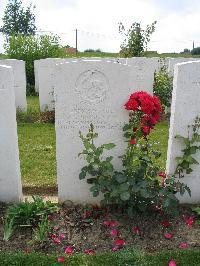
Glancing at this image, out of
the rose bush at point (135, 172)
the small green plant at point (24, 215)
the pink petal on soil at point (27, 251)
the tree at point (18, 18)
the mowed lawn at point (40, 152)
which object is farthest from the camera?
the tree at point (18, 18)

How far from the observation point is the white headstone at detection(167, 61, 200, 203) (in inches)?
158

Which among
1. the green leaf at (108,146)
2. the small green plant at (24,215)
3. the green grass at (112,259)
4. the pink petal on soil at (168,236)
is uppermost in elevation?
the green leaf at (108,146)

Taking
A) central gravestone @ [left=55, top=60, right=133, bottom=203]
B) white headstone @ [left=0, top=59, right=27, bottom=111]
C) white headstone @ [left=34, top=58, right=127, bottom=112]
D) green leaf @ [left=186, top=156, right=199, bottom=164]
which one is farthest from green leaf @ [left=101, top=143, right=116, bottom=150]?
white headstone @ [left=0, top=59, right=27, bottom=111]

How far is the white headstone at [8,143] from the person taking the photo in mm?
3991

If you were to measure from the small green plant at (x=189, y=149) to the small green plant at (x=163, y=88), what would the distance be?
536 cm

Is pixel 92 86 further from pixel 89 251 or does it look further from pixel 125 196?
pixel 89 251

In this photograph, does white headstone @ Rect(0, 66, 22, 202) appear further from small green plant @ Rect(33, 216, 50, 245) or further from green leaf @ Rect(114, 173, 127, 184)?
green leaf @ Rect(114, 173, 127, 184)

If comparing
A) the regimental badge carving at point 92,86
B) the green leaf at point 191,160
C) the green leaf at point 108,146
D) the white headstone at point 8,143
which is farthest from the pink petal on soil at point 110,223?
the regimental badge carving at point 92,86

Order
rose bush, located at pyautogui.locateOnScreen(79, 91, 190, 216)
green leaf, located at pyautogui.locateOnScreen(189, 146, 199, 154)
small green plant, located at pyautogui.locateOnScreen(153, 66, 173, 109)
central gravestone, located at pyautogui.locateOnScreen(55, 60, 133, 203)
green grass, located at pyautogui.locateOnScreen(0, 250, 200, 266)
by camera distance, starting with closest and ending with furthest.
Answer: green grass, located at pyautogui.locateOnScreen(0, 250, 200, 266) → rose bush, located at pyautogui.locateOnScreen(79, 91, 190, 216) → central gravestone, located at pyautogui.locateOnScreen(55, 60, 133, 203) → green leaf, located at pyautogui.locateOnScreen(189, 146, 199, 154) → small green plant, located at pyautogui.locateOnScreen(153, 66, 173, 109)

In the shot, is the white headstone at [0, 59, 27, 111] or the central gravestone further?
the white headstone at [0, 59, 27, 111]

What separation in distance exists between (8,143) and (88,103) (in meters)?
0.95

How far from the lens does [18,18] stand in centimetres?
4094

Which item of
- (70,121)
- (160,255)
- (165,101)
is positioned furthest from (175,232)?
(165,101)

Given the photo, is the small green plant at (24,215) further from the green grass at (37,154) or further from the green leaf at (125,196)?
the green grass at (37,154)
